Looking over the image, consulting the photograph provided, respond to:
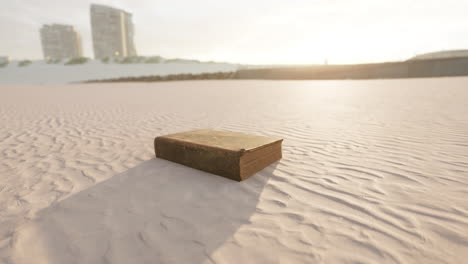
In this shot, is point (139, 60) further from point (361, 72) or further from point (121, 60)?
point (361, 72)

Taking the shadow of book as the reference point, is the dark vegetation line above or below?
above

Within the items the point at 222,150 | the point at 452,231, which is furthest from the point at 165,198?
the point at 452,231

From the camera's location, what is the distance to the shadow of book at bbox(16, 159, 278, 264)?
1553mm

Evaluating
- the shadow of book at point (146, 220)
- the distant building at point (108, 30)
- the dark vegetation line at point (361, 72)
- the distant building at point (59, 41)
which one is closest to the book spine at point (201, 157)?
the shadow of book at point (146, 220)

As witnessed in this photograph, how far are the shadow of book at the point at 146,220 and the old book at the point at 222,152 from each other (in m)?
0.12

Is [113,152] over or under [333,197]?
under

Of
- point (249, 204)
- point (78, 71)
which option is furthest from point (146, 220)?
point (78, 71)

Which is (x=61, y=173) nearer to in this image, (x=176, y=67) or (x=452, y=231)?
(x=452, y=231)

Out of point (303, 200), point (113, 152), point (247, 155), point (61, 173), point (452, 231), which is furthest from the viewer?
point (113, 152)

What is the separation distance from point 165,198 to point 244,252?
981 mm

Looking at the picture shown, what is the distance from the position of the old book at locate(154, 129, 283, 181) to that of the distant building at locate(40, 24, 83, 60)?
116 meters

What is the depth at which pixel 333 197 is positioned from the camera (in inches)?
84.7

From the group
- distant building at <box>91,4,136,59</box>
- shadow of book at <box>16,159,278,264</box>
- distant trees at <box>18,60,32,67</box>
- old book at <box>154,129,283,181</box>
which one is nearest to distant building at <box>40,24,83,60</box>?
distant building at <box>91,4,136,59</box>

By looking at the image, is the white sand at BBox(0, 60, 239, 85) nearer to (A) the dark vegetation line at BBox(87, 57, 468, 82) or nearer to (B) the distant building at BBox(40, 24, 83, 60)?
(A) the dark vegetation line at BBox(87, 57, 468, 82)
